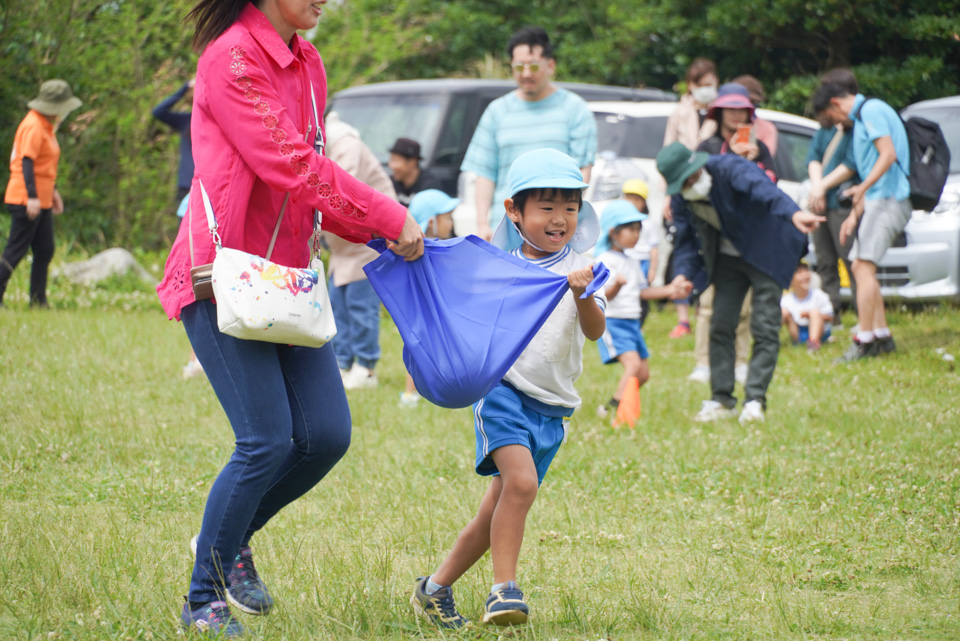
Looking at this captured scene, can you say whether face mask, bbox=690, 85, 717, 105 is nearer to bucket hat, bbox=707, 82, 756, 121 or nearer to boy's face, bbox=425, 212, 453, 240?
bucket hat, bbox=707, 82, 756, 121

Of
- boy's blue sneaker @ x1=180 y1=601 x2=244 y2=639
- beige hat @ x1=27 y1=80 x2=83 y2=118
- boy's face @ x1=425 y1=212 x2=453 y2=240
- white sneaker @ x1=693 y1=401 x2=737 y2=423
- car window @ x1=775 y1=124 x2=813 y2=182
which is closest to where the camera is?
boy's blue sneaker @ x1=180 y1=601 x2=244 y2=639

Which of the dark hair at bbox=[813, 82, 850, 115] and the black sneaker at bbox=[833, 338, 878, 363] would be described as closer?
the dark hair at bbox=[813, 82, 850, 115]

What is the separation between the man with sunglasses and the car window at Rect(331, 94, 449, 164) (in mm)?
4398

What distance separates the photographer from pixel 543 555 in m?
4.38

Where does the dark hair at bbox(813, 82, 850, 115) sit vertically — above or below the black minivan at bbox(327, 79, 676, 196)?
above

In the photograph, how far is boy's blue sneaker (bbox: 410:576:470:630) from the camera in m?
3.44

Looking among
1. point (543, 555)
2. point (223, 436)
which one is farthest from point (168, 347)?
point (543, 555)

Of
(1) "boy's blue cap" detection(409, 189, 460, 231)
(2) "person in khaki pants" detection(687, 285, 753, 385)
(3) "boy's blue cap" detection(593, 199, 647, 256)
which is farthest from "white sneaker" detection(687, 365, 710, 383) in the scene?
(1) "boy's blue cap" detection(409, 189, 460, 231)

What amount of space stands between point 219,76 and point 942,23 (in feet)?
46.7

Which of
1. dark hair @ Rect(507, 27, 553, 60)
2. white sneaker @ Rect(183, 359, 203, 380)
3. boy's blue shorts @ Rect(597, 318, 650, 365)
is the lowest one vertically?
white sneaker @ Rect(183, 359, 203, 380)

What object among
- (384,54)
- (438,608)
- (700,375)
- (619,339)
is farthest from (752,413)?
(384,54)

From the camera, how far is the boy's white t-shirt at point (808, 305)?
10.2m

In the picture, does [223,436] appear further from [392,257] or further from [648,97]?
[648,97]

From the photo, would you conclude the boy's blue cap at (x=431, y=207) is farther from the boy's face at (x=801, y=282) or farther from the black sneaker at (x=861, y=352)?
the boy's face at (x=801, y=282)
